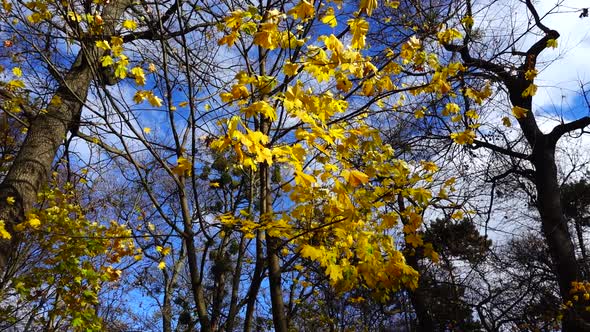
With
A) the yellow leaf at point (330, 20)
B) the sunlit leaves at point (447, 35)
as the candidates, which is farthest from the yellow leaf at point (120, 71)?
the sunlit leaves at point (447, 35)

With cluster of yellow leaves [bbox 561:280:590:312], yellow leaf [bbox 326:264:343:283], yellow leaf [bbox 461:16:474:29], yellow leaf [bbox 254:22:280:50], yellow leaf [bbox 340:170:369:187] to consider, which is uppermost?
yellow leaf [bbox 461:16:474:29]

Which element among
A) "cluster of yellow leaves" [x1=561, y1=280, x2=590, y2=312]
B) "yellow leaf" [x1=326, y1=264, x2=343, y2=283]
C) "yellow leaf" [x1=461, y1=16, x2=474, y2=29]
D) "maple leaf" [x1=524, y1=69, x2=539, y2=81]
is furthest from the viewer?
"cluster of yellow leaves" [x1=561, y1=280, x2=590, y2=312]

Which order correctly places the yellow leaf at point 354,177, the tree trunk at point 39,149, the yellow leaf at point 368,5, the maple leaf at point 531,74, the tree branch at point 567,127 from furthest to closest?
the tree branch at point 567,127
the maple leaf at point 531,74
the tree trunk at point 39,149
the yellow leaf at point 368,5
the yellow leaf at point 354,177

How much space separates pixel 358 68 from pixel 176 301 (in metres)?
12.3

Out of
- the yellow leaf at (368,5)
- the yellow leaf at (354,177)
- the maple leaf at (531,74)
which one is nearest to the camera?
the yellow leaf at (354,177)

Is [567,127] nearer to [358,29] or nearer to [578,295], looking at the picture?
[578,295]

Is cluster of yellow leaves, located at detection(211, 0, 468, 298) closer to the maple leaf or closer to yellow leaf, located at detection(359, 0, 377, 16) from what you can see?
yellow leaf, located at detection(359, 0, 377, 16)

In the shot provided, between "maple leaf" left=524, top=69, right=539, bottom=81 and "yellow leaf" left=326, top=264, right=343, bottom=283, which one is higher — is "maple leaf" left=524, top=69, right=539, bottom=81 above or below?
above

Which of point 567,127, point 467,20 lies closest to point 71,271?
point 467,20

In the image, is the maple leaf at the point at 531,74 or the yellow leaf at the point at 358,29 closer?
the yellow leaf at the point at 358,29

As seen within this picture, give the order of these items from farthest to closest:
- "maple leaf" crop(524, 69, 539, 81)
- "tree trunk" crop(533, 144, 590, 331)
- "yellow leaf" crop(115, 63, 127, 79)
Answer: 1. "tree trunk" crop(533, 144, 590, 331)
2. "maple leaf" crop(524, 69, 539, 81)
3. "yellow leaf" crop(115, 63, 127, 79)

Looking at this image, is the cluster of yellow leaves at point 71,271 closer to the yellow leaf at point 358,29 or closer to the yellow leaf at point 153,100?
the yellow leaf at point 153,100

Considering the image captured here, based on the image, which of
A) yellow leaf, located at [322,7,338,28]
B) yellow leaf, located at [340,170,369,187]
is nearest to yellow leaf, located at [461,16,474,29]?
yellow leaf, located at [322,7,338,28]

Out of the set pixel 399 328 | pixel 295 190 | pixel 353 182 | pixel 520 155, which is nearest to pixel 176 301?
pixel 399 328
